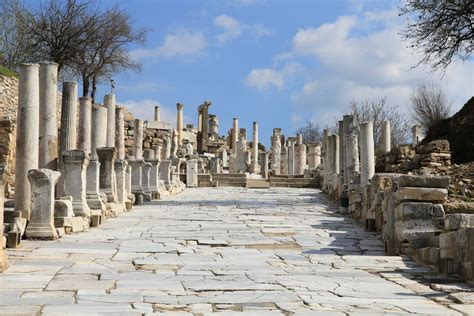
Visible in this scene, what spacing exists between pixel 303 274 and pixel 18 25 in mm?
28369

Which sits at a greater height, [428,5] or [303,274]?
[428,5]

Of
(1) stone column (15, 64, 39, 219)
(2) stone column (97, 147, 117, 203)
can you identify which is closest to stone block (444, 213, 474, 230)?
(1) stone column (15, 64, 39, 219)

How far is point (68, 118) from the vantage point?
45.4 ft

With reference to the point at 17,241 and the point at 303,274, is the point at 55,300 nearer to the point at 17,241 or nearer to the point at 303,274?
the point at 303,274

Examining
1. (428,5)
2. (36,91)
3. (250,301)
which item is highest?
(428,5)

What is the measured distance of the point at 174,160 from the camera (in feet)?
90.1

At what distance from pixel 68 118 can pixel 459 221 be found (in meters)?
8.59

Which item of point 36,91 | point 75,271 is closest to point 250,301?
point 75,271

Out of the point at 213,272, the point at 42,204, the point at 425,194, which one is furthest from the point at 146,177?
the point at 213,272

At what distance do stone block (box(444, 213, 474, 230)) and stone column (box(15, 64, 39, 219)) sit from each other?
637 cm

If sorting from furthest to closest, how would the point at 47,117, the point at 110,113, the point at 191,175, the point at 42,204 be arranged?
the point at 191,175 < the point at 110,113 < the point at 47,117 < the point at 42,204

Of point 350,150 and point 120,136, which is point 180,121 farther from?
point 350,150

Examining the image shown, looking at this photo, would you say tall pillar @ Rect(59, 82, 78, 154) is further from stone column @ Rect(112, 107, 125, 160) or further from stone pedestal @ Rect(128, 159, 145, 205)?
stone column @ Rect(112, 107, 125, 160)

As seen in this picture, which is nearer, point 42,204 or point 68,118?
point 42,204
